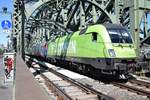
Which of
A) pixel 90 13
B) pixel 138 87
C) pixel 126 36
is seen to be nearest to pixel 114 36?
pixel 126 36

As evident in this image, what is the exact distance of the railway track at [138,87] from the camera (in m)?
14.8

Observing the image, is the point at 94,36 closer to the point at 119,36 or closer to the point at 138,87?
the point at 119,36

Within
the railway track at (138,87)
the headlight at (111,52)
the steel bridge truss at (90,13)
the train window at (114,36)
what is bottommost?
the railway track at (138,87)

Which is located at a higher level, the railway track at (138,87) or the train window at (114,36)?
the train window at (114,36)

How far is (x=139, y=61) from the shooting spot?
21641mm

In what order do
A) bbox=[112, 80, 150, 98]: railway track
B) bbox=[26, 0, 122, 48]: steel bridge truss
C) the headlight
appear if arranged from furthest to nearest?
bbox=[26, 0, 122, 48]: steel bridge truss, the headlight, bbox=[112, 80, 150, 98]: railway track

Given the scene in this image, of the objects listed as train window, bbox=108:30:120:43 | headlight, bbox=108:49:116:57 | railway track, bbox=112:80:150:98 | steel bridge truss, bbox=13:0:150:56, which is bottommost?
railway track, bbox=112:80:150:98

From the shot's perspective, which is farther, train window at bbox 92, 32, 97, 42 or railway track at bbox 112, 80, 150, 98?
train window at bbox 92, 32, 97, 42

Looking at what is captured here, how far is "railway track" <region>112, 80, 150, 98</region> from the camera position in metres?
14.8

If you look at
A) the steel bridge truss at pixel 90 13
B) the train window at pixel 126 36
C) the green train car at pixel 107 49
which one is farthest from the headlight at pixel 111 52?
the steel bridge truss at pixel 90 13

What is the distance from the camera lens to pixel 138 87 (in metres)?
17.2

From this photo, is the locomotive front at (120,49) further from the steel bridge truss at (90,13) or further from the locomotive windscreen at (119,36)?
the steel bridge truss at (90,13)

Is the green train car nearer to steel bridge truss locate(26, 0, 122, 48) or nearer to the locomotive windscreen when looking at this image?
the locomotive windscreen

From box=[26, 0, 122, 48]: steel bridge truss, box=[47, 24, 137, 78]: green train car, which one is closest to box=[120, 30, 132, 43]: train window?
box=[47, 24, 137, 78]: green train car
